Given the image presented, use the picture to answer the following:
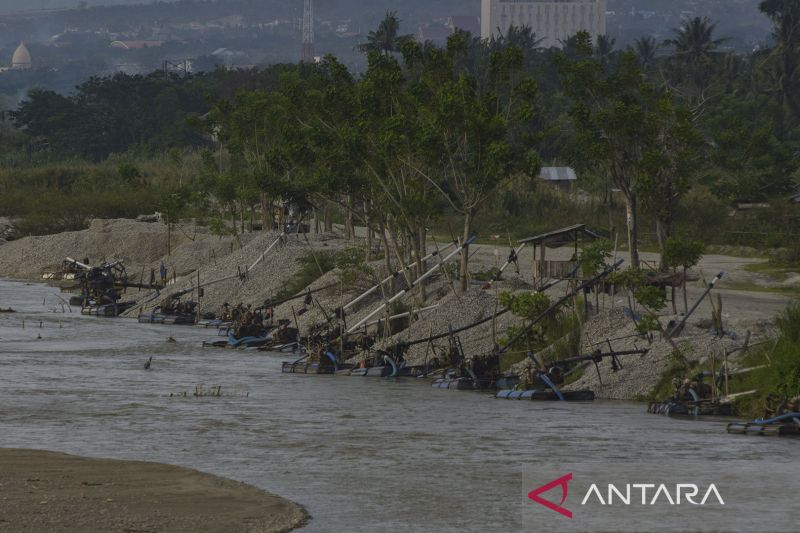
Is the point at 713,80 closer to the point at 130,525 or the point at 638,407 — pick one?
the point at 638,407

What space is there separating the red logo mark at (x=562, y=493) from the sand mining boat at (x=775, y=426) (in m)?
6.04

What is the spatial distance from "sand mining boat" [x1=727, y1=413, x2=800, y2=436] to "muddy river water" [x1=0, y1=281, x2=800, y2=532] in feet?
1.68

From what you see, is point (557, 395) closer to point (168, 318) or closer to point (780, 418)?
point (780, 418)

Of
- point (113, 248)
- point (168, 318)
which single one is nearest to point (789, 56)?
point (113, 248)

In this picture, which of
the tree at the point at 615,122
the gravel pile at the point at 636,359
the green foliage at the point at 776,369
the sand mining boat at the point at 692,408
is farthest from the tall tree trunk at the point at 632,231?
the sand mining boat at the point at 692,408

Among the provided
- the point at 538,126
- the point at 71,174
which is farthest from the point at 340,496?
the point at 71,174

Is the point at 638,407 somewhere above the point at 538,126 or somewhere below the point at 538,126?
below

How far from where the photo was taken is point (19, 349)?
5641cm

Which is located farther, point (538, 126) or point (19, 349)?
point (538, 126)

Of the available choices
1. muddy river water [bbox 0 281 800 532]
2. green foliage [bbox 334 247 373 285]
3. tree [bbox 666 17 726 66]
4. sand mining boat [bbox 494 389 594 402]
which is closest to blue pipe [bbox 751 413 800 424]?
muddy river water [bbox 0 281 800 532]

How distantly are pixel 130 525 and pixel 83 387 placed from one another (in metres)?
21.6

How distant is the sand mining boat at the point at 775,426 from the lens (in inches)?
1348

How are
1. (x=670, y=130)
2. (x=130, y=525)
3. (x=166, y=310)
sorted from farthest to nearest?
(x=166, y=310)
(x=670, y=130)
(x=130, y=525)

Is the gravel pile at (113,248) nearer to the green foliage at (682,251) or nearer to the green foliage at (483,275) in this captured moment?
the green foliage at (483,275)
